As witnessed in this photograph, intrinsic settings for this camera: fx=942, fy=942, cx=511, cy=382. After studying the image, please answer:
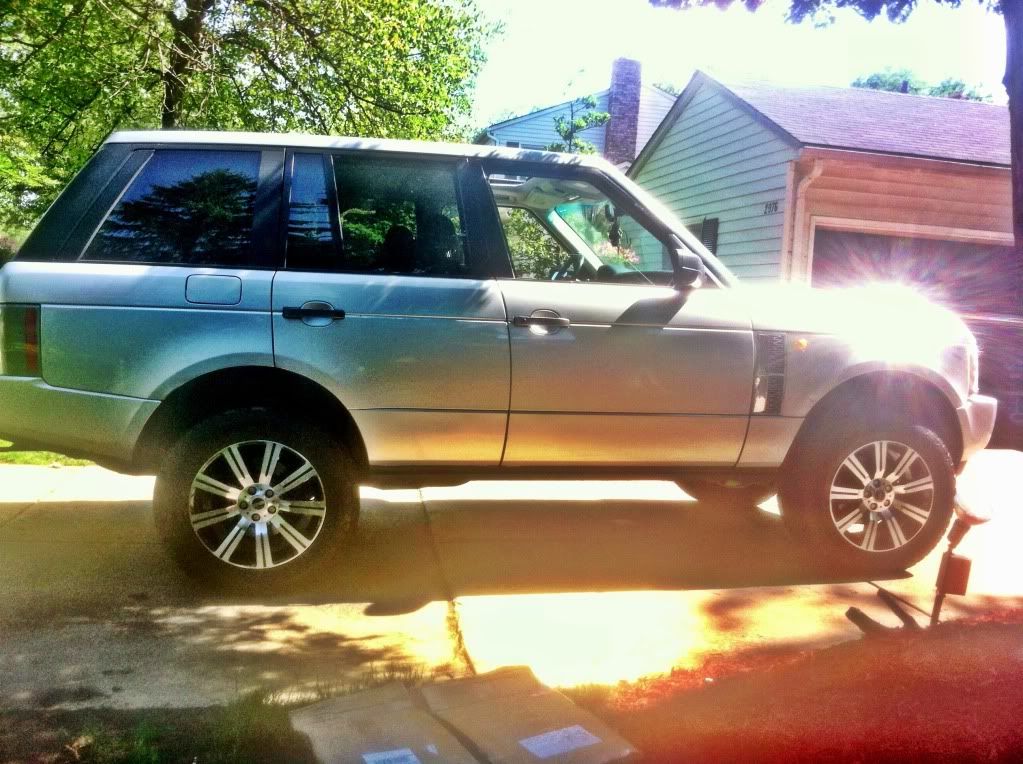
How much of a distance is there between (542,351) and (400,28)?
1217cm

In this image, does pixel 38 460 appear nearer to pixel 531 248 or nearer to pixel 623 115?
pixel 531 248

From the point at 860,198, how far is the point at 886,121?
239cm

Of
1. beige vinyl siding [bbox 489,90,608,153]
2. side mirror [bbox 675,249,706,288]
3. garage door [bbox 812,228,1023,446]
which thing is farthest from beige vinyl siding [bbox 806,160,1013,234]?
beige vinyl siding [bbox 489,90,608,153]

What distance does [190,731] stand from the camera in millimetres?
2838

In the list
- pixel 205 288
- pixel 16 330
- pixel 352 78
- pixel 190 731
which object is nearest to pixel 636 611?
pixel 190 731

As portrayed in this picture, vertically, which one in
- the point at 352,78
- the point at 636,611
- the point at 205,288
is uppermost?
the point at 352,78

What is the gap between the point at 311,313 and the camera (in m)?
4.03

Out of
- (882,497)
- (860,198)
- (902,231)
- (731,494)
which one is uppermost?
(860,198)

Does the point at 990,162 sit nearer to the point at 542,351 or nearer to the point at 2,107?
the point at 542,351

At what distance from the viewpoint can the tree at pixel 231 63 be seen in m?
14.3

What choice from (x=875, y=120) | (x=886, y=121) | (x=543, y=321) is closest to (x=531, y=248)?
(x=543, y=321)

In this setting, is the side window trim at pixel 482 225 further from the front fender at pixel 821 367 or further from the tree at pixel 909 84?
the tree at pixel 909 84

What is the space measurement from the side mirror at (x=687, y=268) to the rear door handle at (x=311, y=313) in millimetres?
1557

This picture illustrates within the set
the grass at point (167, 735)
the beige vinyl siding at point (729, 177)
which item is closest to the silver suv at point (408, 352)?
the grass at point (167, 735)
